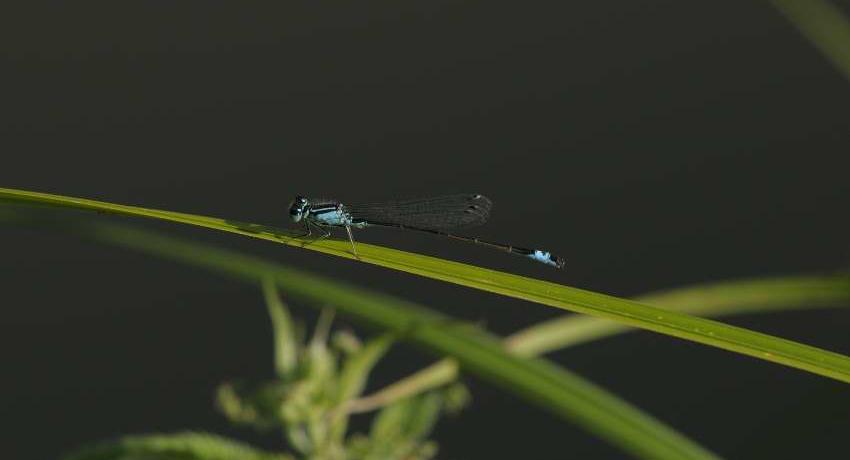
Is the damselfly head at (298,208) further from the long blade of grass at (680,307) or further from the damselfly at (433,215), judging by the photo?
the long blade of grass at (680,307)

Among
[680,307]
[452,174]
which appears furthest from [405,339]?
[452,174]

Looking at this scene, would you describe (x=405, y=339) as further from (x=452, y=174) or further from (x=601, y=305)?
(x=452, y=174)

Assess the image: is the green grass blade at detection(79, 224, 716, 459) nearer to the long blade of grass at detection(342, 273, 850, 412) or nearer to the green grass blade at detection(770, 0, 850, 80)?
the long blade of grass at detection(342, 273, 850, 412)

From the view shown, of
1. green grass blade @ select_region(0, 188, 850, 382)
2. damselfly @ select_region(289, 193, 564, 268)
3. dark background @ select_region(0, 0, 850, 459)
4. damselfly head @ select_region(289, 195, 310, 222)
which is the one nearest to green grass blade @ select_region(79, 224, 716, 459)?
green grass blade @ select_region(0, 188, 850, 382)

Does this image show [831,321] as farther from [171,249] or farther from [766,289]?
[171,249]

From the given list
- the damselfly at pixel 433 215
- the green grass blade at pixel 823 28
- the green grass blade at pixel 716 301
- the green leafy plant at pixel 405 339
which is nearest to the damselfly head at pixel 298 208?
the damselfly at pixel 433 215
